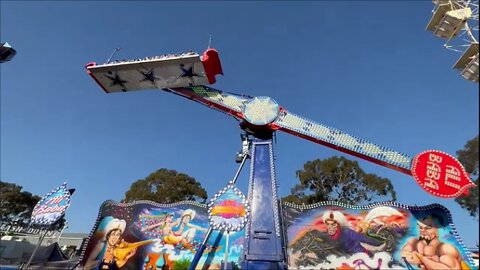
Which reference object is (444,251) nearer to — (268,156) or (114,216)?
(268,156)

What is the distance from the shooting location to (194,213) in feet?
74.2

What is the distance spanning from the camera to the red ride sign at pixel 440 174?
16375mm

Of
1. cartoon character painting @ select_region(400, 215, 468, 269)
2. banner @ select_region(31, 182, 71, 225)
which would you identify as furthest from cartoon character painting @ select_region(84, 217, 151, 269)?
cartoon character painting @ select_region(400, 215, 468, 269)

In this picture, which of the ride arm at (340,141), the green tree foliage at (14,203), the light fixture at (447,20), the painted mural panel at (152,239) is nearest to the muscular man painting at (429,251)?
the ride arm at (340,141)

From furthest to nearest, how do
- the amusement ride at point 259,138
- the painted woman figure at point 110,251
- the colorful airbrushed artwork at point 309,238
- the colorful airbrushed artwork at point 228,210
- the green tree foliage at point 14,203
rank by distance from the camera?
1. the green tree foliage at point 14,203
2. the painted woman figure at point 110,251
3. the colorful airbrushed artwork at point 309,238
4. the amusement ride at point 259,138
5. the colorful airbrushed artwork at point 228,210

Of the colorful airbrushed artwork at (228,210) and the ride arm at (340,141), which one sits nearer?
the colorful airbrushed artwork at (228,210)

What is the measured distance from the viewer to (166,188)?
34.6m

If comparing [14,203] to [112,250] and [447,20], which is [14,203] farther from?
[447,20]

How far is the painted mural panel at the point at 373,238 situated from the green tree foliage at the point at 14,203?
42588 millimetres

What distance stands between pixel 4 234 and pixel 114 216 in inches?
703

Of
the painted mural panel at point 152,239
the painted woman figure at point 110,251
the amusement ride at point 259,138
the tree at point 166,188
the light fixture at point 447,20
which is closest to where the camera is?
the light fixture at point 447,20

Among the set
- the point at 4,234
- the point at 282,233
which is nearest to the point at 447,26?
the point at 282,233

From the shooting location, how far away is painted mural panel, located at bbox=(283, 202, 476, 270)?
18.4 m

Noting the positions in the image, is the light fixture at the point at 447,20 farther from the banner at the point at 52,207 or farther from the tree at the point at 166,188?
the tree at the point at 166,188
